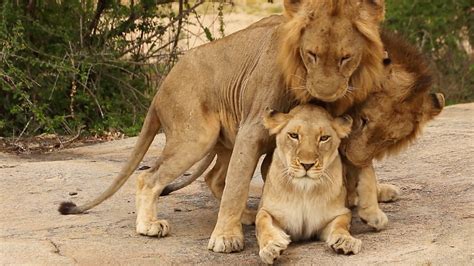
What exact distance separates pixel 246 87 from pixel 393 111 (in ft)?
2.63

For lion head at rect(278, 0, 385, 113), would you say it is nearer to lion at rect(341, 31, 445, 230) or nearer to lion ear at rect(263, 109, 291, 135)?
lion ear at rect(263, 109, 291, 135)

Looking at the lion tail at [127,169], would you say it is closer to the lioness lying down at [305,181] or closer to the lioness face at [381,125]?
the lioness lying down at [305,181]

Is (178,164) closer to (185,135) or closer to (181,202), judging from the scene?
(185,135)

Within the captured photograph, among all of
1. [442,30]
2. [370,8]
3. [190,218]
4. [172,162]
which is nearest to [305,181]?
[370,8]

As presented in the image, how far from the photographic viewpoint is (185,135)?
595 cm

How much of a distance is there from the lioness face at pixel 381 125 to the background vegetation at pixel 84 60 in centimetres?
469

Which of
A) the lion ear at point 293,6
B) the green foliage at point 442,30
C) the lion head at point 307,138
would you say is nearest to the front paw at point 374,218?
the lion head at point 307,138

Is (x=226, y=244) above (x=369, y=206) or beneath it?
beneath

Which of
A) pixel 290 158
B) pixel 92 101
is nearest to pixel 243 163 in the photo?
pixel 290 158

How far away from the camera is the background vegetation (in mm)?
10055

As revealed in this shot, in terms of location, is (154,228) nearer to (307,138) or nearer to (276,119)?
(276,119)

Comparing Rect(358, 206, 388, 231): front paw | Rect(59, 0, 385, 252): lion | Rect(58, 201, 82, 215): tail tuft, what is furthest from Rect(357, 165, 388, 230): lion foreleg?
Rect(58, 201, 82, 215): tail tuft

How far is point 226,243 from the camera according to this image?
209 inches

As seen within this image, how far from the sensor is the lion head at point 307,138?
202 inches
